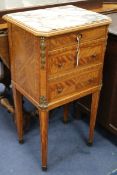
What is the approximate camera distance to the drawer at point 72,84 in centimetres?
142

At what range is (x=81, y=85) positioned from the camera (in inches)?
60.4

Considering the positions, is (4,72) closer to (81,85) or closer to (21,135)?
(21,135)

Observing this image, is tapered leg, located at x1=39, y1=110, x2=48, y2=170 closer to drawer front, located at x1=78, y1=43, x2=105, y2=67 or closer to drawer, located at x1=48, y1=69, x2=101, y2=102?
drawer, located at x1=48, y1=69, x2=101, y2=102

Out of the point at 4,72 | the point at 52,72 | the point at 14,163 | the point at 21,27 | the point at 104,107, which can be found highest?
the point at 21,27

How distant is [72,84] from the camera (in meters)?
1.48

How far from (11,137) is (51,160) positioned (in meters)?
0.37

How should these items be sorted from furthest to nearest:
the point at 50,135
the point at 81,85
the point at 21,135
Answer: the point at 50,135 < the point at 21,135 < the point at 81,85

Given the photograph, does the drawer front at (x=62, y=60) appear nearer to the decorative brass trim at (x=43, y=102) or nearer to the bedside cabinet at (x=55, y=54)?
the bedside cabinet at (x=55, y=54)

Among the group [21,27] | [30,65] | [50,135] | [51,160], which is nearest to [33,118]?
[50,135]

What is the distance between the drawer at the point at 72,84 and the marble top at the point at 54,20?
280 mm

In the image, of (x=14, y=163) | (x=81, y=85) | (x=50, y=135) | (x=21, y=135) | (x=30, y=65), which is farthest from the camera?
(x=50, y=135)

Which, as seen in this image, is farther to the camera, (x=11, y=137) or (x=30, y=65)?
(x=11, y=137)

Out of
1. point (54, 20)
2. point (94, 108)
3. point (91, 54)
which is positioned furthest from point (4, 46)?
point (94, 108)

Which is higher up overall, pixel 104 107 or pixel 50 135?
pixel 104 107
